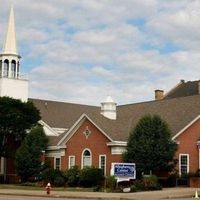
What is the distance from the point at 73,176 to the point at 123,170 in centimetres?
956

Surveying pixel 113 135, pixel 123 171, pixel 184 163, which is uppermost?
pixel 113 135

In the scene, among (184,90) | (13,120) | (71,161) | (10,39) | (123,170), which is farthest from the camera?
(184,90)

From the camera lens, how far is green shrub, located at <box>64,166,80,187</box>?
52.8 m

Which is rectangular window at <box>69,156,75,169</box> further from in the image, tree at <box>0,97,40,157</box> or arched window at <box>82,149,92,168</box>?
tree at <box>0,97,40,157</box>

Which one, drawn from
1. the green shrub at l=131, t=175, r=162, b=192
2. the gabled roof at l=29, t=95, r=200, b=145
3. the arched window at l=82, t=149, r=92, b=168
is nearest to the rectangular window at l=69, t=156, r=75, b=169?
the arched window at l=82, t=149, r=92, b=168

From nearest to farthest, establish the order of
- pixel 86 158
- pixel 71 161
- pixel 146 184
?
pixel 146 184, pixel 86 158, pixel 71 161

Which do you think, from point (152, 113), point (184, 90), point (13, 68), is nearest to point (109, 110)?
point (152, 113)

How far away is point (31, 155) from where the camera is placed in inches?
2377

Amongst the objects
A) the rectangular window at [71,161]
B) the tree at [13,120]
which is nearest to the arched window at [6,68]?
the tree at [13,120]

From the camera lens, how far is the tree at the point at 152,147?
49875 mm

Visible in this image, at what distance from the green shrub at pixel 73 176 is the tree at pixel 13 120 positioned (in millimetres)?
13668

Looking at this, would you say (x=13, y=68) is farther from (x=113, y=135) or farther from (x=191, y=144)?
(x=191, y=144)

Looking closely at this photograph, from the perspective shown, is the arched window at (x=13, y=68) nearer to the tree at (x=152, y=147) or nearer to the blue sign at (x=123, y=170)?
the tree at (x=152, y=147)

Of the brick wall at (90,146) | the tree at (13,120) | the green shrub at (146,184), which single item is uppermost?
the tree at (13,120)
